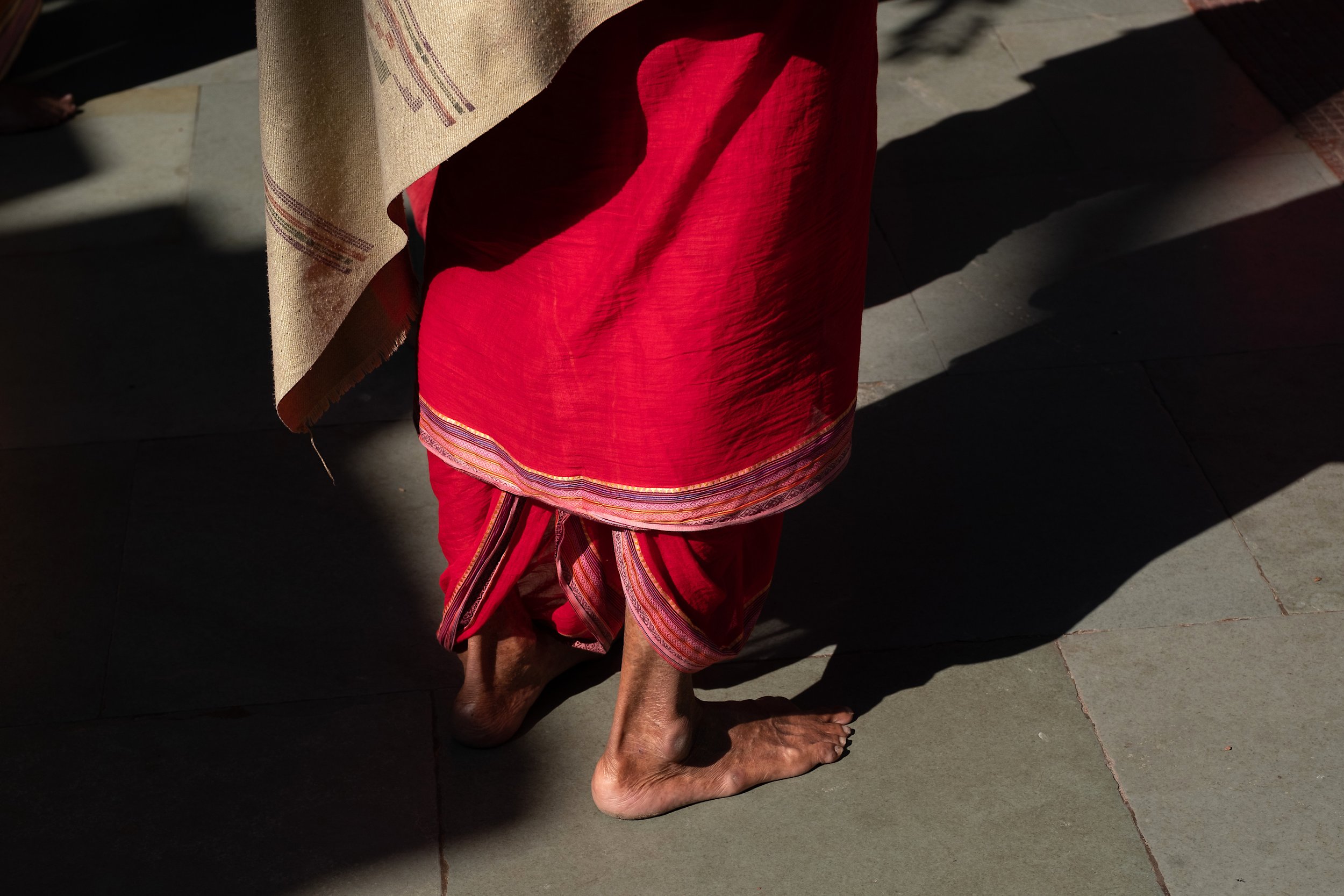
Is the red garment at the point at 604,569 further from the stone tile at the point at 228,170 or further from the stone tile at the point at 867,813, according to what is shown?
the stone tile at the point at 228,170

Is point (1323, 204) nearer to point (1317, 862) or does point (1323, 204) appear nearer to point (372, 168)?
point (1317, 862)

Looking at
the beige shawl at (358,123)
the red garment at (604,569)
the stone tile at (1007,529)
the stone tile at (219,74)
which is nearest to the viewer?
the beige shawl at (358,123)

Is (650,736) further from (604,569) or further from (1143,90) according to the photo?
(1143,90)

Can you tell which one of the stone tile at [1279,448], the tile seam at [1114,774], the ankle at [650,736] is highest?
the ankle at [650,736]

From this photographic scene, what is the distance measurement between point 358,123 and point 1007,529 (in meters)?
1.69

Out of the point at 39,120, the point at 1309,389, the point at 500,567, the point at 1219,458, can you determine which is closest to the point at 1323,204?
the point at 1309,389

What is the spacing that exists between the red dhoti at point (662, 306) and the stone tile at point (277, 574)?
493 millimetres

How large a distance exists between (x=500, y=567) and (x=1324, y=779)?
147cm

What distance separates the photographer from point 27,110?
4.04 meters

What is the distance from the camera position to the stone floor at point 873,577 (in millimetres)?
2121

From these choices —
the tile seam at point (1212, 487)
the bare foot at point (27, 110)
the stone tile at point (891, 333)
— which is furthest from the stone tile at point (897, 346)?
the bare foot at point (27, 110)

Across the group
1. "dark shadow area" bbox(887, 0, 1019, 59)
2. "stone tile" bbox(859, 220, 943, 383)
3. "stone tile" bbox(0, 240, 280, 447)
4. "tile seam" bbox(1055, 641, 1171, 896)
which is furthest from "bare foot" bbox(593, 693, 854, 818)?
"dark shadow area" bbox(887, 0, 1019, 59)

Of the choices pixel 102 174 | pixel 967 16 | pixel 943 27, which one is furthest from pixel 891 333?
pixel 102 174

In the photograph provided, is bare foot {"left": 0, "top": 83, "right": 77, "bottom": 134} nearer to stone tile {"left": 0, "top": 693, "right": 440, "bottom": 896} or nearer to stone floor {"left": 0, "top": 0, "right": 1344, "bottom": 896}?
stone floor {"left": 0, "top": 0, "right": 1344, "bottom": 896}
